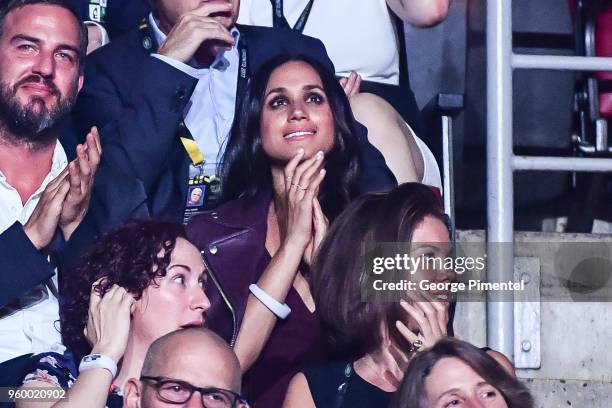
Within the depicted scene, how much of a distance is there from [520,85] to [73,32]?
1295mm

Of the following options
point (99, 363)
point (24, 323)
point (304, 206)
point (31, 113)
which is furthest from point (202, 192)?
point (99, 363)

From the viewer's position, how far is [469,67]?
3.98 meters

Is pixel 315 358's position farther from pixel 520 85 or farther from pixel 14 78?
pixel 520 85

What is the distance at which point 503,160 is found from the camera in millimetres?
3395

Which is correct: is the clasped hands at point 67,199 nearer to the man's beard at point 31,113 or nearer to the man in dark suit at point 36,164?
the man in dark suit at point 36,164

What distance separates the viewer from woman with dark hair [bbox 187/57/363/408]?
3088 mm

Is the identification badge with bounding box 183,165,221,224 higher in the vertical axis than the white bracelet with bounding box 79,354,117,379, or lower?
higher

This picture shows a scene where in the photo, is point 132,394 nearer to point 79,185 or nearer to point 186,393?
point 186,393

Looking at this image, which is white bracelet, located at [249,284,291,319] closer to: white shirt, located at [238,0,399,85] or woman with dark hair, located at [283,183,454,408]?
woman with dark hair, located at [283,183,454,408]

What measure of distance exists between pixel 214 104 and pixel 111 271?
0.68 metres

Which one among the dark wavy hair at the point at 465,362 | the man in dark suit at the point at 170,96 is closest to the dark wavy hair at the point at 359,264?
the dark wavy hair at the point at 465,362

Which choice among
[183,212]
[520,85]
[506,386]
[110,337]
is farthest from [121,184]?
[520,85]

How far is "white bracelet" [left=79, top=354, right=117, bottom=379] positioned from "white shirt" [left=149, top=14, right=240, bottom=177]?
73cm

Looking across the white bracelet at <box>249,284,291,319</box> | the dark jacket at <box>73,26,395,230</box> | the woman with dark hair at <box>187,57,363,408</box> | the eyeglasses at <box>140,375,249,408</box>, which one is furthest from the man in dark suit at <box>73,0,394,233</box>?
the eyeglasses at <box>140,375,249,408</box>
